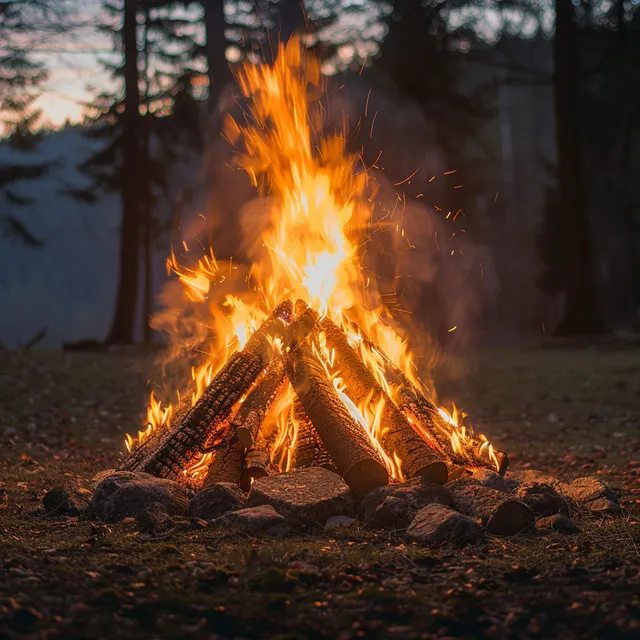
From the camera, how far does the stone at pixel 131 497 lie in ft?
18.0

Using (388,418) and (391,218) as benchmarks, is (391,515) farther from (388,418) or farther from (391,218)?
(391,218)

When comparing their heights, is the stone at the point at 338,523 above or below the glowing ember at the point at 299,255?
below

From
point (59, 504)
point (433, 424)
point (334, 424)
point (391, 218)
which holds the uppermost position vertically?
point (391, 218)

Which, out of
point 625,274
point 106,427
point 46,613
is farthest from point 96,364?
point 625,274

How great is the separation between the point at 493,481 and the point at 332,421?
48.8 inches

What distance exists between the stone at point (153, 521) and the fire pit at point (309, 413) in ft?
0.05

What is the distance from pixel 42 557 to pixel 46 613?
3.00ft

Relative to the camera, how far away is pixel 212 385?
6.50m

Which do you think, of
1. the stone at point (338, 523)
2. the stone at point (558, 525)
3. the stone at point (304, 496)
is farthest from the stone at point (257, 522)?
the stone at point (558, 525)

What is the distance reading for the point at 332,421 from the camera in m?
6.09

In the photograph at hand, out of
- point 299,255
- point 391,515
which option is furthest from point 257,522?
point 299,255

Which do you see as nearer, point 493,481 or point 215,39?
point 493,481

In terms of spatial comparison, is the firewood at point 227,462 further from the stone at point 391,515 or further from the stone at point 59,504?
the stone at point 391,515

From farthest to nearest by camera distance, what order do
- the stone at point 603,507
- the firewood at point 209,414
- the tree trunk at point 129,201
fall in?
the tree trunk at point 129,201 < the firewood at point 209,414 < the stone at point 603,507
